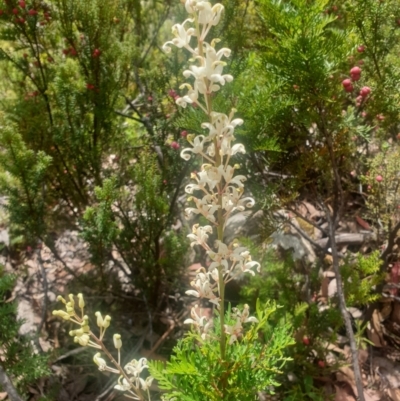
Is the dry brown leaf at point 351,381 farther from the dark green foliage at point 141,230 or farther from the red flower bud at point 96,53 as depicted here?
the red flower bud at point 96,53

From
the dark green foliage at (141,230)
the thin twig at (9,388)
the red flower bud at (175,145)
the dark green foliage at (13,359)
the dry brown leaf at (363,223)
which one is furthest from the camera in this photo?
the dry brown leaf at (363,223)

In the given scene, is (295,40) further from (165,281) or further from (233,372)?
(165,281)

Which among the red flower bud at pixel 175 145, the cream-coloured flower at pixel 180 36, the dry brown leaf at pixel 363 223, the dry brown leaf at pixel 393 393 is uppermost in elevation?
the cream-coloured flower at pixel 180 36

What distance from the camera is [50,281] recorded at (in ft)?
10.9

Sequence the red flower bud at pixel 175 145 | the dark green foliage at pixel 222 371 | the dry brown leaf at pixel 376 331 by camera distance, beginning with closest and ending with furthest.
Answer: the dark green foliage at pixel 222 371, the red flower bud at pixel 175 145, the dry brown leaf at pixel 376 331

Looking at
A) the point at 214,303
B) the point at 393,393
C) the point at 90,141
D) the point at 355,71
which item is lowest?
the point at 393,393

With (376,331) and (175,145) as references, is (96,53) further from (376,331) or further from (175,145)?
(376,331)

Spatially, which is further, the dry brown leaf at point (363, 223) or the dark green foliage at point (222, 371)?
the dry brown leaf at point (363, 223)

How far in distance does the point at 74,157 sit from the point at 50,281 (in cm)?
122

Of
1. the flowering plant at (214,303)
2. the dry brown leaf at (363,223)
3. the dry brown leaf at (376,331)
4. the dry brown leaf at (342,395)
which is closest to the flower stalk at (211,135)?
the flowering plant at (214,303)

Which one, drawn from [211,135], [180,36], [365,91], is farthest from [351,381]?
[180,36]

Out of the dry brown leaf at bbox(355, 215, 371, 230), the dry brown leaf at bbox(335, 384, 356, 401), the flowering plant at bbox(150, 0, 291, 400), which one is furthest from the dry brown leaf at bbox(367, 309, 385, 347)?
the flowering plant at bbox(150, 0, 291, 400)

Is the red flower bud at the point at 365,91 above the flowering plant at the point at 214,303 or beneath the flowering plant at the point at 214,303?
above

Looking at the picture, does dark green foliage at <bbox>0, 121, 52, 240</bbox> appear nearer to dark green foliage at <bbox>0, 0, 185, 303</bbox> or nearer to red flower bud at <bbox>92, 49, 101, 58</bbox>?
dark green foliage at <bbox>0, 0, 185, 303</bbox>
